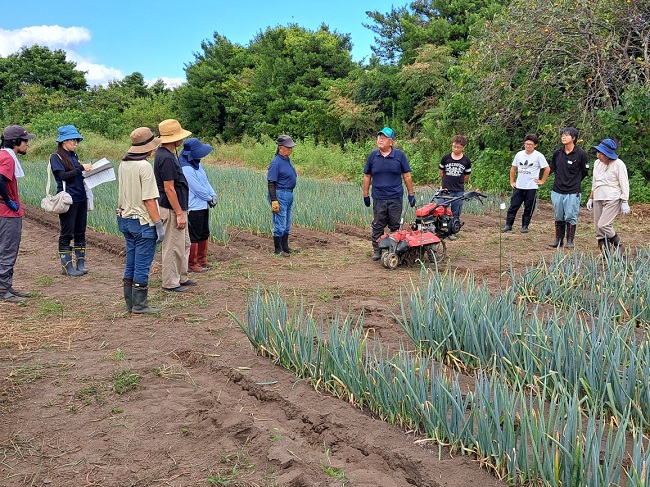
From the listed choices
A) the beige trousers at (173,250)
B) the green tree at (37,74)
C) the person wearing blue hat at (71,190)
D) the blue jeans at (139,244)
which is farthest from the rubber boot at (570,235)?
the green tree at (37,74)

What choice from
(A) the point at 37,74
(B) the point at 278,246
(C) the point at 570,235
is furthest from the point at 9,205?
(A) the point at 37,74

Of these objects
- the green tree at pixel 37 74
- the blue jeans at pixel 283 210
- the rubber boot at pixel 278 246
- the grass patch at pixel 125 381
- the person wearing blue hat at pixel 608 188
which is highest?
the green tree at pixel 37 74

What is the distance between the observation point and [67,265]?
6707 millimetres

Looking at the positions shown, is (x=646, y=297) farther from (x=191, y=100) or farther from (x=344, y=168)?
(x=191, y=100)

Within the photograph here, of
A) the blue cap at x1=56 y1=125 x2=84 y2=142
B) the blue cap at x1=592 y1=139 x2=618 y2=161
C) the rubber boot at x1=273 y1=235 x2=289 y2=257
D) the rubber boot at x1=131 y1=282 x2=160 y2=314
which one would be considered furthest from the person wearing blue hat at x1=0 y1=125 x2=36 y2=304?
the blue cap at x1=592 y1=139 x2=618 y2=161

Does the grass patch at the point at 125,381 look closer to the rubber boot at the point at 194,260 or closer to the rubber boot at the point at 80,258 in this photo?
the rubber boot at the point at 194,260

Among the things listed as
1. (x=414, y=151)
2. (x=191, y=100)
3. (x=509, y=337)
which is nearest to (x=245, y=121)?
(x=191, y=100)

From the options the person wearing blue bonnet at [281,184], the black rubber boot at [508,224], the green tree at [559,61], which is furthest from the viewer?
the green tree at [559,61]

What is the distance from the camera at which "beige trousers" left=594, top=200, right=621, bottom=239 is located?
6.69 m

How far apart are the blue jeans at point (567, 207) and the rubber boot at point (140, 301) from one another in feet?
16.6

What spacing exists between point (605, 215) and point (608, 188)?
30 cm

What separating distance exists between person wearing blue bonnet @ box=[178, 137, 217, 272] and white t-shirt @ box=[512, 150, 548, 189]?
14.6 ft

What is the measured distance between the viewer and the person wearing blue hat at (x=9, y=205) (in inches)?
213

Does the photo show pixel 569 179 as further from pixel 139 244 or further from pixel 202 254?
pixel 139 244
